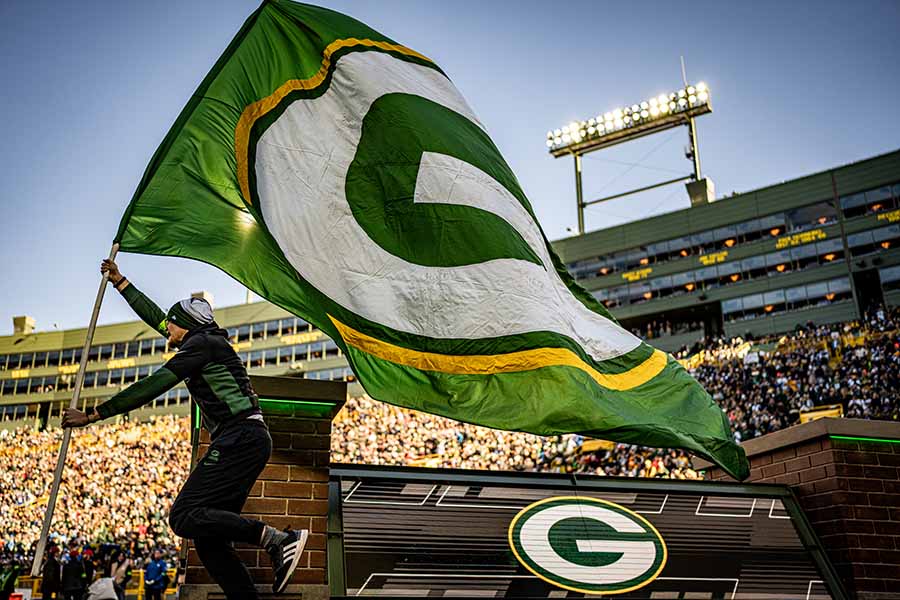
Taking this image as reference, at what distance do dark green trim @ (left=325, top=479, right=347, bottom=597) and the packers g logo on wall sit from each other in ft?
3.78

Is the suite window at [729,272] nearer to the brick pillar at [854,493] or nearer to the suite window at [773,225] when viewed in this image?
the suite window at [773,225]

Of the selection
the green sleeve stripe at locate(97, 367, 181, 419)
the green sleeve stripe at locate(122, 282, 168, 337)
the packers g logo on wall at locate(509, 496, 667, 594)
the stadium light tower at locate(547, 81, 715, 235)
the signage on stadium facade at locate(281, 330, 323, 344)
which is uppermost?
the stadium light tower at locate(547, 81, 715, 235)

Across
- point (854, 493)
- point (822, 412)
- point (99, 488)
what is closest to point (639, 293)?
point (822, 412)

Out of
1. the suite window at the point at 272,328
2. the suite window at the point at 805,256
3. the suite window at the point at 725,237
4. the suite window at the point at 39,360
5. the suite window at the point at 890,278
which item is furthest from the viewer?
the suite window at the point at 39,360

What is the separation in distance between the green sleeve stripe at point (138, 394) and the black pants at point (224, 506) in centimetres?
36

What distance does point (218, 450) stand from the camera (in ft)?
12.1

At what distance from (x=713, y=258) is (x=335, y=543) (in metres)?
55.0

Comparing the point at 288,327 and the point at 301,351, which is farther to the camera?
the point at 288,327

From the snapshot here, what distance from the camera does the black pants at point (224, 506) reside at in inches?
140

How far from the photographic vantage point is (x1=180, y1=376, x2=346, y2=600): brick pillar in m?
4.52

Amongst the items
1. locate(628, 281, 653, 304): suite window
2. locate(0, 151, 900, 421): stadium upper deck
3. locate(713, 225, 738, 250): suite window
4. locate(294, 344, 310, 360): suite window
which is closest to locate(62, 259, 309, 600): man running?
locate(0, 151, 900, 421): stadium upper deck

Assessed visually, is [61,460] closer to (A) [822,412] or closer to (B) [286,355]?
(A) [822,412]

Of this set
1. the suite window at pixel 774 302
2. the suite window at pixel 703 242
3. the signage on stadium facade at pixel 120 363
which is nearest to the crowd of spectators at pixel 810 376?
the suite window at pixel 774 302

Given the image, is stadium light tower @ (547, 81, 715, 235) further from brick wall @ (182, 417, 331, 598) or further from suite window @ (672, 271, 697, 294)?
brick wall @ (182, 417, 331, 598)
